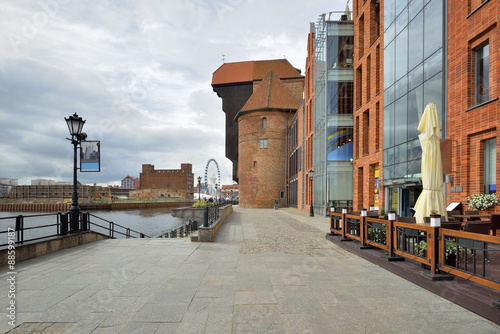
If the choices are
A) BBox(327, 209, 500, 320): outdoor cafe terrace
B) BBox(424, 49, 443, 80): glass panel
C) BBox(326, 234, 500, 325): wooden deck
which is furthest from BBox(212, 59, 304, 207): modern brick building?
BBox(326, 234, 500, 325): wooden deck

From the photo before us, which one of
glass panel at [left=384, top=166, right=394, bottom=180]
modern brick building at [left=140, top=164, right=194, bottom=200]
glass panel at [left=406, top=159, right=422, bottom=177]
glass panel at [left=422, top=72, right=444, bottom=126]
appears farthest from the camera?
modern brick building at [left=140, top=164, right=194, bottom=200]

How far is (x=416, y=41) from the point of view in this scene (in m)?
13.9

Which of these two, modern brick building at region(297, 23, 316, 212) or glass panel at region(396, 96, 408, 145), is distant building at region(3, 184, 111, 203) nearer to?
modern brick building at region(297, 23, 316, 212)

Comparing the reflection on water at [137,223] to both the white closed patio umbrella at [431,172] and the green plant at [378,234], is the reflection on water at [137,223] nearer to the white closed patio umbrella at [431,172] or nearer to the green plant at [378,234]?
the green plant at [378,234]

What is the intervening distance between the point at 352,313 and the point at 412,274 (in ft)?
6.90

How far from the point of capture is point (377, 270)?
256 inches

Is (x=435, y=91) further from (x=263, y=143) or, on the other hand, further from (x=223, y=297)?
(x=263, y=143)

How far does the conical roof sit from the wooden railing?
3699cm

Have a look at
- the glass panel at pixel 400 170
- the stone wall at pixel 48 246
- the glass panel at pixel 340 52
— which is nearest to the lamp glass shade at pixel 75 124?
the stone wall at pixel 48 246

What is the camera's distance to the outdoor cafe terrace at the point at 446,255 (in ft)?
13.8

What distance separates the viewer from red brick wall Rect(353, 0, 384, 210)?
17656 mm

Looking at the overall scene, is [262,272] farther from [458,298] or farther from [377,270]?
[458,298]

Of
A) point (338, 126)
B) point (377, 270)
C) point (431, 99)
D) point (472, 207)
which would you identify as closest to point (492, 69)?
point (431, 99)

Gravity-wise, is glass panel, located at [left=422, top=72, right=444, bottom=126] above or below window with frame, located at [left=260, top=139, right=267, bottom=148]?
below
